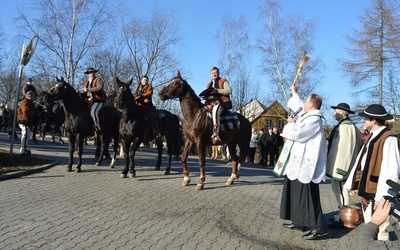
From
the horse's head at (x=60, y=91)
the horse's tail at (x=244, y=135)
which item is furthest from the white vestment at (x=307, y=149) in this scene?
the horse's head at (x=60, y=91)

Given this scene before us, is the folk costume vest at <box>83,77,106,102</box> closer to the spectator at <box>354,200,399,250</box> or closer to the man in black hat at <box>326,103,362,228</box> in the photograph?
the man in black hat at <box>326,103,362,228</box>

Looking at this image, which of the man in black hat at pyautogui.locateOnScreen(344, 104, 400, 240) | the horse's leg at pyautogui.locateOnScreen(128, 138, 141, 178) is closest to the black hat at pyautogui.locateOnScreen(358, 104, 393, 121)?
the man in black hat at pyautogui.locateOnScreen(344, 104, 400, 240)

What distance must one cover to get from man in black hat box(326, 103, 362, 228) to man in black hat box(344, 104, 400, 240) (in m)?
1.32

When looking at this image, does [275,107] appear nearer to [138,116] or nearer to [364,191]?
[138,116]

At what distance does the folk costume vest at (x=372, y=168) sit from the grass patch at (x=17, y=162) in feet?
28.0

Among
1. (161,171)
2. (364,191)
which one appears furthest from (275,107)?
(364,191)

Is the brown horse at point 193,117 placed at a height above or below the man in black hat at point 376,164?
above

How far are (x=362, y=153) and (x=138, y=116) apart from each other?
6593 millimetres

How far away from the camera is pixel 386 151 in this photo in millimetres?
4547

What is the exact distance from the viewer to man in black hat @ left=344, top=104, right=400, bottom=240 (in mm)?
4445

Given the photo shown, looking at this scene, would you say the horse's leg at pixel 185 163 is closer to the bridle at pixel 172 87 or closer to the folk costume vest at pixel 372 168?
the bridle at pixel 172 87

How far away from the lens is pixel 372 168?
466cm

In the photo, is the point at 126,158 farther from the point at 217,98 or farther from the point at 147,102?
Answer: the point at 217,98

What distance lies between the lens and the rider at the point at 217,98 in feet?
30.6
